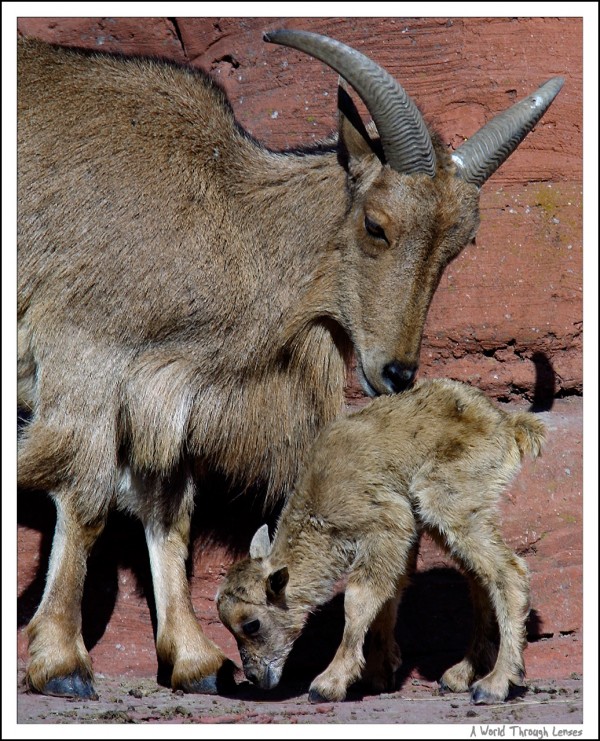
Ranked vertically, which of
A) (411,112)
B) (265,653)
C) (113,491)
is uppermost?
(411,112)

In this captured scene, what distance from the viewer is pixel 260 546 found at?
572 cm

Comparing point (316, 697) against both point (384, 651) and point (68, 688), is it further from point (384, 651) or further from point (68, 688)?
point (68, 688)

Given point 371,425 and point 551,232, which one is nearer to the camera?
point 371,425

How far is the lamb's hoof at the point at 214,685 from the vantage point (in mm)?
5844

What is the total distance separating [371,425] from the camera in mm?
5703

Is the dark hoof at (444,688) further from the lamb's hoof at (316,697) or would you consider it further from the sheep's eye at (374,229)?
the sheep's eye at (374,229)

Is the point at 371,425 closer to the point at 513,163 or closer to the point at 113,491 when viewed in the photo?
the point at 113,491

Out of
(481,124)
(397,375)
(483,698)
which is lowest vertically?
(483,698)

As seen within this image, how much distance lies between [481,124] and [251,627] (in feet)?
10.9

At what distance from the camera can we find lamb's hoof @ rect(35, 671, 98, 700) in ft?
18.5

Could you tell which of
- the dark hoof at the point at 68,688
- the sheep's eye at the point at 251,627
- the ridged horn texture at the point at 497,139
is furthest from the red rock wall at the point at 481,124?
the dark hoof at the point at 68,688

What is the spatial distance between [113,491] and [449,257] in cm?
207

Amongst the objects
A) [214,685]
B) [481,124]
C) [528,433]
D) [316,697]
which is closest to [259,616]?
[316,697]

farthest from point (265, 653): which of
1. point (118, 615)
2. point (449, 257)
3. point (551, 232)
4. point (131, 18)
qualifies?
point (131, 18)
